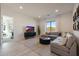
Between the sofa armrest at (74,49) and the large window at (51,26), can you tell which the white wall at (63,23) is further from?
the sofa armrest at (74,49)

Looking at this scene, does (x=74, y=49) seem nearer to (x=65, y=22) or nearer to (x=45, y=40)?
(x=65, y=22)

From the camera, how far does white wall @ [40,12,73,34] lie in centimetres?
358

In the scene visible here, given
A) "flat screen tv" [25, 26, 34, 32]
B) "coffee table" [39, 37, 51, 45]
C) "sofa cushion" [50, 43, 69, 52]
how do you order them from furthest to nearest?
"coffee table" [39, 37, 51, 45] → "flat screen tv" [25, 26, 34, 32] → "sofa cushion" [50, 43, 69, 52]

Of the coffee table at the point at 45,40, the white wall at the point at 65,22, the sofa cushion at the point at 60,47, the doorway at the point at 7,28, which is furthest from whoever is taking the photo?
the coffee table at the point at 45,40

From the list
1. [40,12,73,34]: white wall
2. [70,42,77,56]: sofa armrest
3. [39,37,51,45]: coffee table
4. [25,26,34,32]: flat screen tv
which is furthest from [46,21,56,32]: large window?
[70,42,77,56]: sofa armrest

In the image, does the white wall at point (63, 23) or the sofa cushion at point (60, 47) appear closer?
the sofa cushion at point (60, 47)

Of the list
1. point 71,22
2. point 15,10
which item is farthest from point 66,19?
point 15,10

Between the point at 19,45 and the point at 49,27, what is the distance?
5.23 ft

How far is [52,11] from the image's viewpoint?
148 inches

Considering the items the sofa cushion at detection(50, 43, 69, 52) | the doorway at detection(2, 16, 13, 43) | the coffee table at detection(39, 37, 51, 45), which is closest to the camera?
the sofa cushion at detection(50, 43, 69, 52)

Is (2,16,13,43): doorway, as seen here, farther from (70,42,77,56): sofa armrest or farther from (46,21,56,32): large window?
(70,42,77,56): sofa armrest

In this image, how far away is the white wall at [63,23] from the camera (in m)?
3.58

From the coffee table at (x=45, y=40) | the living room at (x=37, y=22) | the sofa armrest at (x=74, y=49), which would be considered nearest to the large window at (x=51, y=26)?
the living room at (x=37, y=22)

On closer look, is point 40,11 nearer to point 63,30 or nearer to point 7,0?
point 63,30
